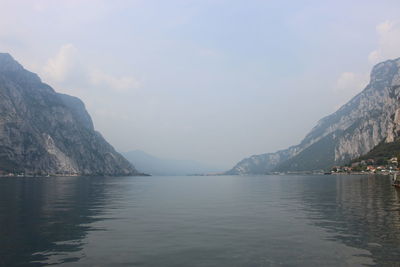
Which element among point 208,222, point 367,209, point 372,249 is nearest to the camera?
point 372,249

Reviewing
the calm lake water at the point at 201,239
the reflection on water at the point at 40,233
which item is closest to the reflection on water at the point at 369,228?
the calm lake water at the point at 201,239

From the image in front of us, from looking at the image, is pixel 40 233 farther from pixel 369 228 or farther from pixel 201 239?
pixel 369 228

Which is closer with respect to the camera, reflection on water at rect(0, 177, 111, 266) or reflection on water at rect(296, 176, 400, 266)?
reflection on water at rect(0, 177, 111, 266)

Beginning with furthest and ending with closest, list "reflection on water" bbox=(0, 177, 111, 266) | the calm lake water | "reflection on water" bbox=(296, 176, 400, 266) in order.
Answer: "reflection on water" bbox=(296, 176, 400, 266) < "reflection on water" bbox=(0, 177, 111, 266) < the calm lake water

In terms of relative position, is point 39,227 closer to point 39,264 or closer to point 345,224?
point 39,264

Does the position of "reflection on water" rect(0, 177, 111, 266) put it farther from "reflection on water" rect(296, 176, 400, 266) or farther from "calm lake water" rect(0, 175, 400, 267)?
"reflection on water" rect(296, 176, 400, 266)

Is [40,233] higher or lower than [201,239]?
lower

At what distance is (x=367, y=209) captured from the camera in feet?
176

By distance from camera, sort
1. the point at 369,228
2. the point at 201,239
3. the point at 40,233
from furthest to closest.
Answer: the point at 369,228 < the point at 40,233 < the point at 201,239

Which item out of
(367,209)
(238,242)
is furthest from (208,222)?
(367,209)

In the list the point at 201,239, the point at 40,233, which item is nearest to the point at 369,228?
the point at 201,239

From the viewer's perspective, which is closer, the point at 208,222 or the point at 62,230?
the point at 62,230

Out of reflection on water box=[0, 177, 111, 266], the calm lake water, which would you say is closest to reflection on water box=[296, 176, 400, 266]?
the calm lake water

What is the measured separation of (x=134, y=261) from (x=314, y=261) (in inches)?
532
